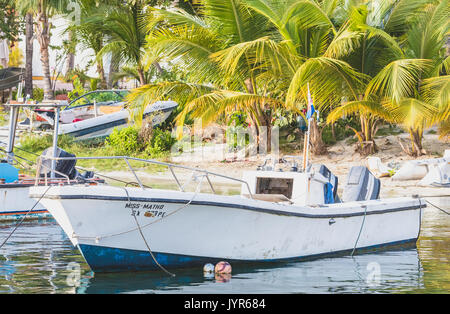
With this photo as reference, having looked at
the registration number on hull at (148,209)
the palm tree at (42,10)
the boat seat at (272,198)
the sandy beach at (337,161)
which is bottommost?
the sandy beach at (337,161)

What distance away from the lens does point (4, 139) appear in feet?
80.0

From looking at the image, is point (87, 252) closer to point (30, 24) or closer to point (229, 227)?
point (229, 227)

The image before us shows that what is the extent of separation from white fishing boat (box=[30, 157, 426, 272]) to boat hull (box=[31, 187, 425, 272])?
13mm

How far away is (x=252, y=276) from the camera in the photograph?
10.2m

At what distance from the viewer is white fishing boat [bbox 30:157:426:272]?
31.5 ft

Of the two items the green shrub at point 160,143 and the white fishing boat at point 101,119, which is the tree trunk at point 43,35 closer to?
the white fishing boat at point 101,119

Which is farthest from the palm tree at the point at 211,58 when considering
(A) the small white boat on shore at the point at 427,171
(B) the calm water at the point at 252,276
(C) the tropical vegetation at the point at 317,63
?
(B) the calm water at the point at 252,276

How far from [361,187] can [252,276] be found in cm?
403

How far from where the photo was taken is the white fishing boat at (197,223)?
961 cm

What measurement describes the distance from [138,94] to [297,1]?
17.8ft

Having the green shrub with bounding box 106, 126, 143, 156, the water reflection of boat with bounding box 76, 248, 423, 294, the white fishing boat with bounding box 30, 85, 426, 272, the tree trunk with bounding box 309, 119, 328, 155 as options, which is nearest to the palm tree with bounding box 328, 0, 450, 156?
the tree trunk with bounding box 309, 119, 328, 155

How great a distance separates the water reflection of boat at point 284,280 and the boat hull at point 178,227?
204mm

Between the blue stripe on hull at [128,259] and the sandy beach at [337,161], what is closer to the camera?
the blue stripe on hull at [128,259]
